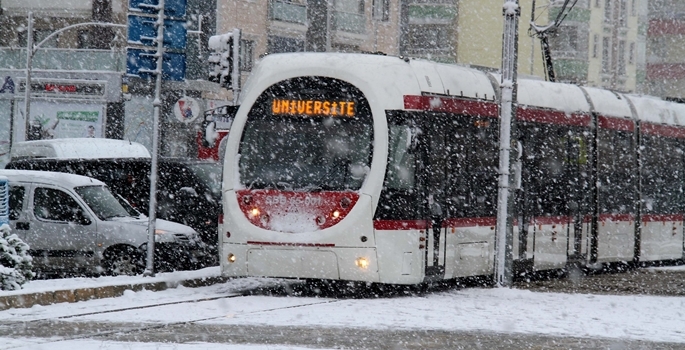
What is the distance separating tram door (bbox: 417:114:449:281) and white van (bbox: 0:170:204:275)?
4535 millimetres

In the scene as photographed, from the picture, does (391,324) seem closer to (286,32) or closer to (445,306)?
(445,306)

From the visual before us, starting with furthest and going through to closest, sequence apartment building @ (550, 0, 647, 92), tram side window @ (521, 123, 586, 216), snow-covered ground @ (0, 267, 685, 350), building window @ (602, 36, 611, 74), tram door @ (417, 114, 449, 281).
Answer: building window @ (602, 36, 611, 74)
apartment building @ (550, 0, 647, 92)
tram side window @ (521, 123, 586, 216)
tram door @ (417, 114, 449, 281)
snow-covered ground @ (0, 267, 685, 350)

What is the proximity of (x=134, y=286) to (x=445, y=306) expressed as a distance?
151 inches

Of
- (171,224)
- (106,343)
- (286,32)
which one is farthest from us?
(286,32)

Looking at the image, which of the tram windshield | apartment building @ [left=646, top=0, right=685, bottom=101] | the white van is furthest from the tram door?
apartment building @ [left=646, top=0, right=685, bottom=101]

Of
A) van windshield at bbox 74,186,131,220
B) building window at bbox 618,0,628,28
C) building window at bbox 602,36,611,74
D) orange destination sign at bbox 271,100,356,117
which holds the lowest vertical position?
van windshield at bbox 74,186,131,220

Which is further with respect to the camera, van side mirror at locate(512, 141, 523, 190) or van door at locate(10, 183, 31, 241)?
van door at locate(10, 183, 31, 241)

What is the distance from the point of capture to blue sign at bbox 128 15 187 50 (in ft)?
60.9

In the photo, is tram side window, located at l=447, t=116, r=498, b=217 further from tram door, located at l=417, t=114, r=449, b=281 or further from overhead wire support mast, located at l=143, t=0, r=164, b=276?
overhead wire support mast, located at l=143, t=0, r=164, b=276

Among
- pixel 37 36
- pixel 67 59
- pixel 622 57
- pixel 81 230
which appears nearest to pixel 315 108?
pixel 81 230

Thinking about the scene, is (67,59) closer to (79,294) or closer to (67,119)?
(67,119)

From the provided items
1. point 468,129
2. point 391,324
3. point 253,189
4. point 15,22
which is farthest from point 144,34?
point 15,22

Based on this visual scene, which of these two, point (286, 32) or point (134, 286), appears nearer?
point (134, 286)

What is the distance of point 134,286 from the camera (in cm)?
1719
